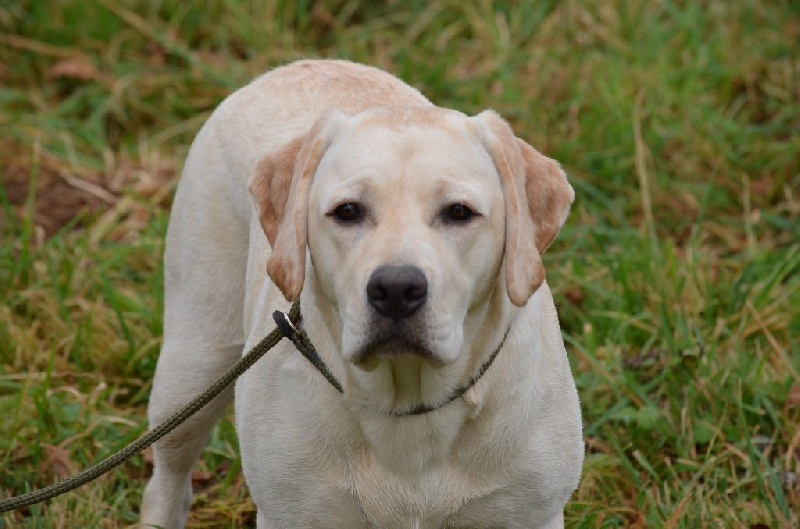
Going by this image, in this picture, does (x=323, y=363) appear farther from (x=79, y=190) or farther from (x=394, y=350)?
(x=79, y=190)

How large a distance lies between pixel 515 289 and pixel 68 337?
277 centimetres

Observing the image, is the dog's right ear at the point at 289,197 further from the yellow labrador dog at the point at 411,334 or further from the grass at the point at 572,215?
the grass at the point at 572,215

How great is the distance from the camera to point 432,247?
302cm

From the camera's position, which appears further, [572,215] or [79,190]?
[79,190]

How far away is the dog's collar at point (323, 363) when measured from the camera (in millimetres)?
3359

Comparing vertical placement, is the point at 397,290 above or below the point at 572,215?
above

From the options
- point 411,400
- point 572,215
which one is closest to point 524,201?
point 411,400

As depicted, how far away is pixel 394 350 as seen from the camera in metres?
3.08

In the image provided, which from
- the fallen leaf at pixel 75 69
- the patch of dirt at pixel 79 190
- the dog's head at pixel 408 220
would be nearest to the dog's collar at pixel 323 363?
the dog's head at pixel 408 220

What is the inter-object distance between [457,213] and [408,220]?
13 cm

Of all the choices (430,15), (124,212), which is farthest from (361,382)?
(430,15)

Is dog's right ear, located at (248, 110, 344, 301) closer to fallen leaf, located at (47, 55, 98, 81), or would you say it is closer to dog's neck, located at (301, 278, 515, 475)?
dog's neck, located at (301, 278, 515, 475)

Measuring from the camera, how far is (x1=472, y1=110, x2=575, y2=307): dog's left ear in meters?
3.18

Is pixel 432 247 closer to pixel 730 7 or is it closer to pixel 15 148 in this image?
pixel 15 148
